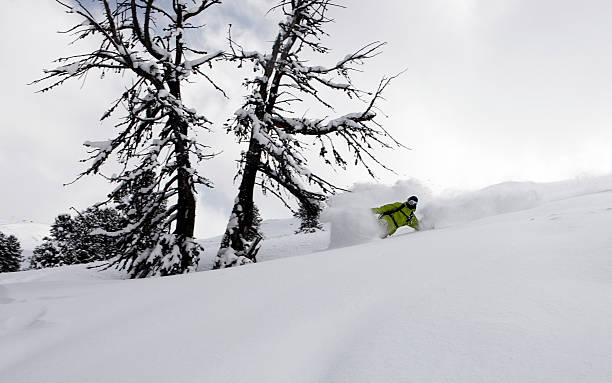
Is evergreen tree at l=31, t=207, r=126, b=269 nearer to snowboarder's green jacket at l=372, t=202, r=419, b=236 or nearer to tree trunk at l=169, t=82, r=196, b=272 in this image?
tree trunk at l=169, t=82, r=196, b=272

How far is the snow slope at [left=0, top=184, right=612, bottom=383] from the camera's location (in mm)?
1060

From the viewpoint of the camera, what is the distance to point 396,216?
250 inches

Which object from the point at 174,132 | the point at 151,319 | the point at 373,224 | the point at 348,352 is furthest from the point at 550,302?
the point at 174,132

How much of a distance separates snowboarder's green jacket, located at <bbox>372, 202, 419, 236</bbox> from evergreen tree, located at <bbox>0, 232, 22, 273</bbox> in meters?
31.5

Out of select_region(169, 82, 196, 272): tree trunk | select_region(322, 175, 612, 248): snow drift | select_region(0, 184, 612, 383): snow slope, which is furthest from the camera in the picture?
select_region(169, 82, 196, 272): tree trunk

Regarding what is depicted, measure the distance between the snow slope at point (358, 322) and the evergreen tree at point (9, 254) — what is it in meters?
31.7

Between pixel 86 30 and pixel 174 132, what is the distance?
239cm

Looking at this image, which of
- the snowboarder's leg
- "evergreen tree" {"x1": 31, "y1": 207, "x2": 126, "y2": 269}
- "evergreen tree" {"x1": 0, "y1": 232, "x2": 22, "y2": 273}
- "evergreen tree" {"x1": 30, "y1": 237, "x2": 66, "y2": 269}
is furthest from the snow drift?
"evergreen tree" {"x1": 0, "y1": 232, "x2": 22, "y2": 273}

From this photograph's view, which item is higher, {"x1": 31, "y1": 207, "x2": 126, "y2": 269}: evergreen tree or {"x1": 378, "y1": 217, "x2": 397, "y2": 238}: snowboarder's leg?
{"x1": 31, "y1": 207, "x2": 126, "y2": 269}: evergreen tree

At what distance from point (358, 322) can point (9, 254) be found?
3477 centimetres

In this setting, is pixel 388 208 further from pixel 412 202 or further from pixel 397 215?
pixel 412 202

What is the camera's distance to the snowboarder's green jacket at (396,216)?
632cm

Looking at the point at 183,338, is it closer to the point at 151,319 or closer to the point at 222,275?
the point at 151,319

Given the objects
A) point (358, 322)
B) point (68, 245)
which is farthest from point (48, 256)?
point (358, 322)
